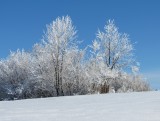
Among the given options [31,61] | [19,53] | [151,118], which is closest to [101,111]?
[151,118]

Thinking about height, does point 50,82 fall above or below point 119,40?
below

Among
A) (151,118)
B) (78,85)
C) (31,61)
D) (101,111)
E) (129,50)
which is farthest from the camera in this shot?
(31,61)

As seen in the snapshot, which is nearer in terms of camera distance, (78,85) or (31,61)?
(78,85)

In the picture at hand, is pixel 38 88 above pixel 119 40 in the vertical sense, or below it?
below

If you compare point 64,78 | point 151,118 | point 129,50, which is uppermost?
point 129,50

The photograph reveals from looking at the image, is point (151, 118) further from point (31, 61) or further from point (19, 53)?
point (19, 53)

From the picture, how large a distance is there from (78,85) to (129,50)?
5747 millimetres

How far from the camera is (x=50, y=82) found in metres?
35.4

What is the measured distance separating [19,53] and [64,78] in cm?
886

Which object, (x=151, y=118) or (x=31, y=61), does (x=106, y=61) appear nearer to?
(x=31, y=61)

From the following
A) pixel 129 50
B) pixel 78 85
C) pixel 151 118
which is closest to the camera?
pixel 151 118

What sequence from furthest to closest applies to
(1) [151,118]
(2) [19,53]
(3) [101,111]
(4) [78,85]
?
1. (2) [19,53]
2. (4) [78,85]
3. (3) [101,111]
4. (1) [151,118]

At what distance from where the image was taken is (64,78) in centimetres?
3550

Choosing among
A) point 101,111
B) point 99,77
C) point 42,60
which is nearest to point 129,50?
point 99,77
